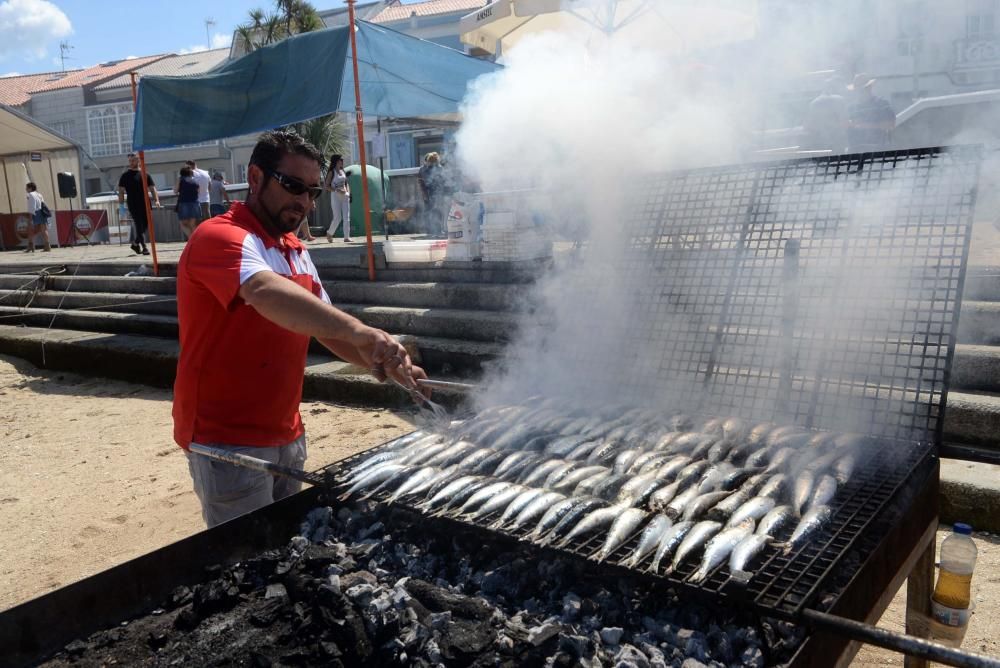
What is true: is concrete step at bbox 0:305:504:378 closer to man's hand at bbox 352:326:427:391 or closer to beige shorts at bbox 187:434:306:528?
beige shorts at bbox 187:434:306:528

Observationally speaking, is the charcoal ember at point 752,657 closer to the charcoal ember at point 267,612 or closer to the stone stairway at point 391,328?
the charcoal ember at point 267,612

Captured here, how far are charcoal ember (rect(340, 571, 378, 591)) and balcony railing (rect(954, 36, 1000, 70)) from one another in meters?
9.14

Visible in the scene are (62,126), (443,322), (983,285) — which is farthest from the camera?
(62,126)

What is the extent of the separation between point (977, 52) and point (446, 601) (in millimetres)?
9658

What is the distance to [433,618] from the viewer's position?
6.86 feet

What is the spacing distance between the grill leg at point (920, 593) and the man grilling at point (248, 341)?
95.8 inches

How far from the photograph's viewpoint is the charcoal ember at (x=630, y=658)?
6.00 ft

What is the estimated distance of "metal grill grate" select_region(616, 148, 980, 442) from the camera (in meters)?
3.32

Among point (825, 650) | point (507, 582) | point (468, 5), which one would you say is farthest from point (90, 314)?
point (468, 5)

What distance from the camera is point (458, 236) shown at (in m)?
8.95

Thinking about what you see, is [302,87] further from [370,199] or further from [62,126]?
[62,126]

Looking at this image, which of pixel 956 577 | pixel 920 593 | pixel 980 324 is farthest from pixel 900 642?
pixel 980 324

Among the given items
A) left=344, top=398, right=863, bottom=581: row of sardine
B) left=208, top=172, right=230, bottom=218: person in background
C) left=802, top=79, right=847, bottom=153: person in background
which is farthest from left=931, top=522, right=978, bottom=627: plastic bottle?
left=208, top=172, right=230, bottom=218: person in background

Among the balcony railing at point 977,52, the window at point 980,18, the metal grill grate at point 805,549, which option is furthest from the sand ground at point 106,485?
the balcony railing at point 977,52
